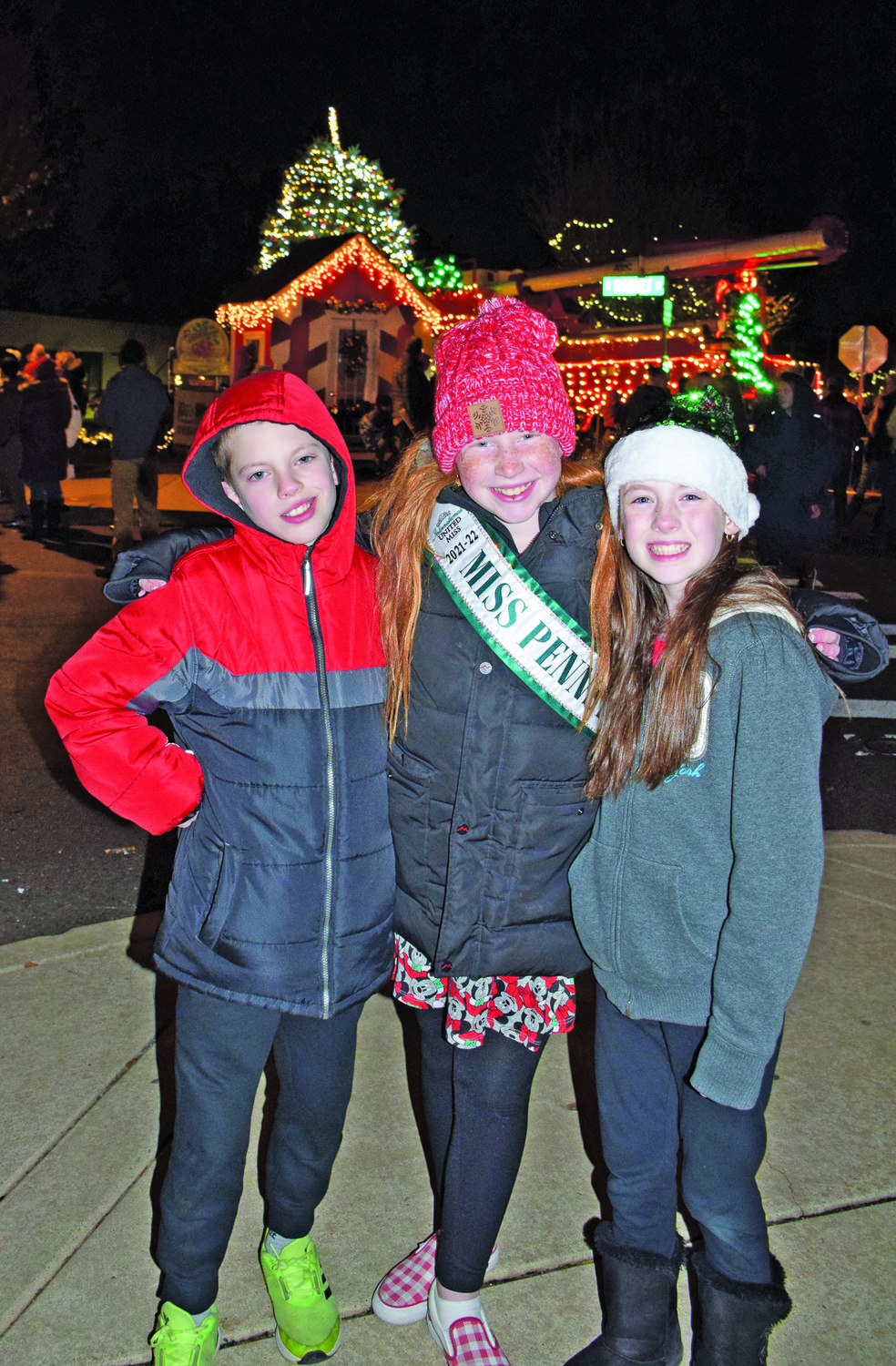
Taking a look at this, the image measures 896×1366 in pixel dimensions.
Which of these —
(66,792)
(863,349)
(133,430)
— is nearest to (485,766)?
(66,792)

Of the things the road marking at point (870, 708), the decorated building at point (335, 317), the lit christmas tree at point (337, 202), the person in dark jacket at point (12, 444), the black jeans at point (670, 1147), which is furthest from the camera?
the lit christmas tree at point (337, 202)

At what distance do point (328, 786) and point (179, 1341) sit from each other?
1.10 metres

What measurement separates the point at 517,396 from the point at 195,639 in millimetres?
789

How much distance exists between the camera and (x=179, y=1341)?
6.91ft

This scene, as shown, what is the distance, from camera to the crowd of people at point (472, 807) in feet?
6.50

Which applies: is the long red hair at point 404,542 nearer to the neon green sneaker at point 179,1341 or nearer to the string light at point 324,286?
the neon green sneaker at point 179,1341

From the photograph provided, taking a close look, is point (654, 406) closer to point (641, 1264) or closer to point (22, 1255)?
point (641, 1264)

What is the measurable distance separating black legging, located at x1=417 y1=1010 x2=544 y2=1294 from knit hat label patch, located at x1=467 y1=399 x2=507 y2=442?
117 centimetres

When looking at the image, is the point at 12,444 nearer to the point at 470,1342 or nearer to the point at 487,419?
the point at 487,419

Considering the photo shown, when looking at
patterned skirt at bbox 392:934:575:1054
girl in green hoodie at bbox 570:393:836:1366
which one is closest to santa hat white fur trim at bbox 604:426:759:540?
girl in green hoodie at bbox 570:393:836:1366

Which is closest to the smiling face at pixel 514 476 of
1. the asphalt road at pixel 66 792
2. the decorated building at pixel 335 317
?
the asphalt road at pixel 66 792

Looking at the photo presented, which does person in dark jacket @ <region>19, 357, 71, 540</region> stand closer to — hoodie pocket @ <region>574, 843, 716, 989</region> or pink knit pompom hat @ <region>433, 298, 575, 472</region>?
pink knit pompom hat @ <region>433, 298, 575, 472</region>

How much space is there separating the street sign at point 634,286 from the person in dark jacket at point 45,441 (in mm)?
7203

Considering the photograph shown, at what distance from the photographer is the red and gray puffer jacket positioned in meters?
2.01
